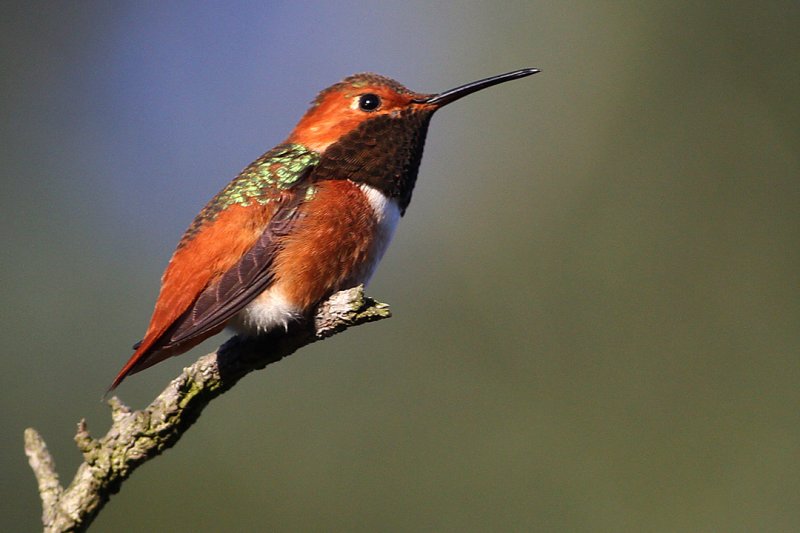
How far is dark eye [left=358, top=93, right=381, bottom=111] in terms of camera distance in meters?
3.68

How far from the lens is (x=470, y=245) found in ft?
25.6

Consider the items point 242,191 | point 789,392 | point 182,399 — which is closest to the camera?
point 182,399

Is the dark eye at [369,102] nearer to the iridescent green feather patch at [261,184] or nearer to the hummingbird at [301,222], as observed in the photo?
the hummingbird at [301,222]

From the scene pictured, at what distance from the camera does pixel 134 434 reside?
246 centimetres

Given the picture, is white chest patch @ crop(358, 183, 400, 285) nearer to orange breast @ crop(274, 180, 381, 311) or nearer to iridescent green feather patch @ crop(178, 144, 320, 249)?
orange breast @ crop(274, 180, 381, 311)

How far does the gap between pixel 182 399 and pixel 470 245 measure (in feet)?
17.9

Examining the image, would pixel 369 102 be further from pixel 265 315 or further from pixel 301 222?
pixel 265 315

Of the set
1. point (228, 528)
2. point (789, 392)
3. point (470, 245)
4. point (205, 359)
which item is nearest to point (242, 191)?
point (205, 359)

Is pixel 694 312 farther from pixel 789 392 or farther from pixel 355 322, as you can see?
A: pixel 355 322

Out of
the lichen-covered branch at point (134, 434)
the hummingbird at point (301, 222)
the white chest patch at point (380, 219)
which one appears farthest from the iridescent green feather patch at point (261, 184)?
the lichen-covered branch at point (134, 434)

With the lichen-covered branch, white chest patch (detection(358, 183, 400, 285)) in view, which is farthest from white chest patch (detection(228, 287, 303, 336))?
white chest patch (detection(358, 183, 400, 285))

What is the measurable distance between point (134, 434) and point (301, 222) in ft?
3.45

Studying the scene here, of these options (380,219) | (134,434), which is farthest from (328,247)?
(134,434)

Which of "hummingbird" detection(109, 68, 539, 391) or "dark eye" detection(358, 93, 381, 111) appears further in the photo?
"dark eye" detection(358, 93, 381, 111)
